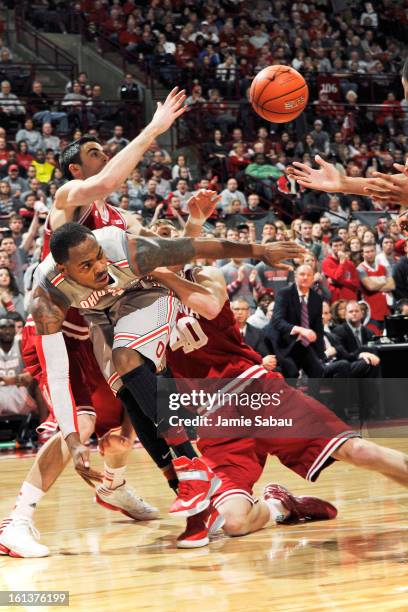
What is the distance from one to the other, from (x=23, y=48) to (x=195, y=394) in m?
14.0

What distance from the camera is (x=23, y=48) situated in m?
17.5

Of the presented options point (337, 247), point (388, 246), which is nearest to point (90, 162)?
point (337, 247)

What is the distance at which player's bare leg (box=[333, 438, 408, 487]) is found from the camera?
429 cm

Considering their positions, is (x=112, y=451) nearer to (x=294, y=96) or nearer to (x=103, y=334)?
(x=103, y=334)

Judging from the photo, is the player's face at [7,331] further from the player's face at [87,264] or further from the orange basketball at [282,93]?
the player's face at [87,264]

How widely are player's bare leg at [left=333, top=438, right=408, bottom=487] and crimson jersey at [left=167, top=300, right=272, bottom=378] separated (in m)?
0.67

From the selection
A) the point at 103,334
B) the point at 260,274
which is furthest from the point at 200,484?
the point at 260,274

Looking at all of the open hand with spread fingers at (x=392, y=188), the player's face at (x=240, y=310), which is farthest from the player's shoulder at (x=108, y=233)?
the player's face at (x=240, y=310)

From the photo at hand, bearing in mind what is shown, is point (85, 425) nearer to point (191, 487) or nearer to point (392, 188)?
point (191, 487)

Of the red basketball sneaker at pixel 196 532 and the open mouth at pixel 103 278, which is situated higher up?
the open mouth at pixel 103 278

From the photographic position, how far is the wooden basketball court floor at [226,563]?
3355 millimetres

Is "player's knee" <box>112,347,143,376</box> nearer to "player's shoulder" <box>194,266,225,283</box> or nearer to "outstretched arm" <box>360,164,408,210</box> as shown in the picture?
"player's shoulder" <box>194,266,225,283</box>

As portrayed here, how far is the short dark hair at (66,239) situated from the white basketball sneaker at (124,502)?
4.86 ft

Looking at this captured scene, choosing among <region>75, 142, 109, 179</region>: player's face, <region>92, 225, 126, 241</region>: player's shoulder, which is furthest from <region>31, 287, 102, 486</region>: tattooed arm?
<region>75, 142, 109, 179</region>: player's face
